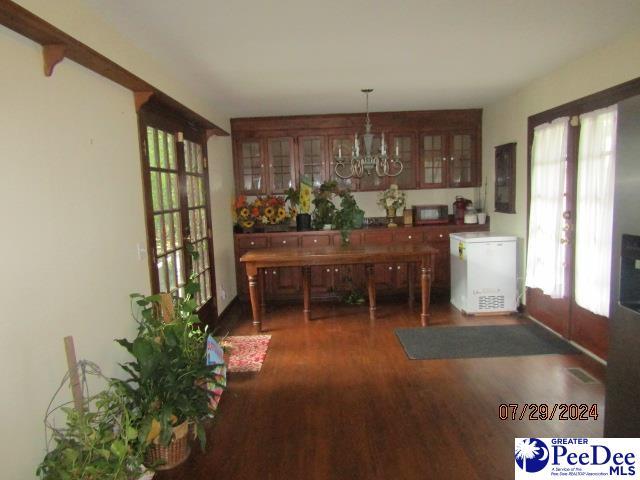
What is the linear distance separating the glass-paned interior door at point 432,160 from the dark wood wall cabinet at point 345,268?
672mm

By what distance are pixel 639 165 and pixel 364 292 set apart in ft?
12.5

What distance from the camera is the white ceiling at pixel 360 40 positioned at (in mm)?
2312

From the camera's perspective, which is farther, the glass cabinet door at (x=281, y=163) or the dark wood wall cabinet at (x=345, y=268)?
the glass cabinet door at (x=281, y=163)

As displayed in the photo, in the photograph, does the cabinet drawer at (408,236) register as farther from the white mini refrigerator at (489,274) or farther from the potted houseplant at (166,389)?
the potted houseplant at (166,389)

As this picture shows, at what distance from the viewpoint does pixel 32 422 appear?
5.50ft

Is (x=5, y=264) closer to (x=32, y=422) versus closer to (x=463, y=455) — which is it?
(x=32, y=422)

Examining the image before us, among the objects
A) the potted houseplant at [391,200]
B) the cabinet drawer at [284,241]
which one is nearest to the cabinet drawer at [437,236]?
the potted houseplant at [391,200]

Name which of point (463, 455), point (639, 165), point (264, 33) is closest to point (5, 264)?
point (264, 33)

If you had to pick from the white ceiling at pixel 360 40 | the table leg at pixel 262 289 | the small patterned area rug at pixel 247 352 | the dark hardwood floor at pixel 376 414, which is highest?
the white ceiling at pixel 360 40

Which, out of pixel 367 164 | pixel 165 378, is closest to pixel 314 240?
pixel 367 164

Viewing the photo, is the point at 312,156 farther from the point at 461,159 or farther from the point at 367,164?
the point at 461,159

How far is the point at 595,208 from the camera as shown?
3.19 meters

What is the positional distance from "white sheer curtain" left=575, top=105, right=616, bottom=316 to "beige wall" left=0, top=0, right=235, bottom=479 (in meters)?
3.23

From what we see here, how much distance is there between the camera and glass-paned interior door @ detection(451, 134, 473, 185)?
5539 mm
